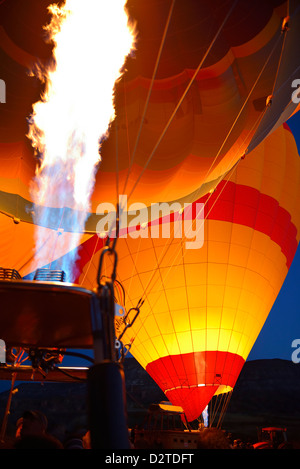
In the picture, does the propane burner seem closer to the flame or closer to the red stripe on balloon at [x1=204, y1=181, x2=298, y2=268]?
the flame

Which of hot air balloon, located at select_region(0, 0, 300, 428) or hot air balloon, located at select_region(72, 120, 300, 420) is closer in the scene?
hot air balloon, located at select_region(0, 0, 300, 428)

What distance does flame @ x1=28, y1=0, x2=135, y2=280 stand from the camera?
3902 millimetres

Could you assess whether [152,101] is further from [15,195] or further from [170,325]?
[170,325]

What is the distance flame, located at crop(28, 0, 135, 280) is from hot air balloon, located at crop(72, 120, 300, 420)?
294 centimetres

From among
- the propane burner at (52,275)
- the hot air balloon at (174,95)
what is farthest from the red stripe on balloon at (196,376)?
the propane burner at (52,275)

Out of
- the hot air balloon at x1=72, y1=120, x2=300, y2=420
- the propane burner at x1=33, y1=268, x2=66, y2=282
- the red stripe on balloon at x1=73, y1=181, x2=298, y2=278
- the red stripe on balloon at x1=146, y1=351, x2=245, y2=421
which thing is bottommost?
the red stripe on balloon at x1=146, y1=351, x2=245, y2=421

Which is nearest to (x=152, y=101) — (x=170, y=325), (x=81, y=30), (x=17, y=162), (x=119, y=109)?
(x=119, y=109)

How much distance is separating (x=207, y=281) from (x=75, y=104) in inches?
196

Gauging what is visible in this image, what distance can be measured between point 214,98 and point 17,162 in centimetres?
236

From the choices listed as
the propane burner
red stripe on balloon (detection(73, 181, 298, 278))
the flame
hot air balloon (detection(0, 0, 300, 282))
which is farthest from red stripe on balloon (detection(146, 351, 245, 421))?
the propane burner

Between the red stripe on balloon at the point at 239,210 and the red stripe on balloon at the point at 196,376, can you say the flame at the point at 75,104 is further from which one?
→ the red stripe on balloon at the point at 196,376

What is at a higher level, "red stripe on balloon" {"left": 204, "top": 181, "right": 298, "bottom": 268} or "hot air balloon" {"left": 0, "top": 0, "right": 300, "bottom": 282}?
"red stripe on balloon" {"left": 204, "top": 181, "right": 298, "bottom": 268}

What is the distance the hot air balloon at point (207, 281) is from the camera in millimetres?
8117

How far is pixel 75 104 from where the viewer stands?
4.31 m
